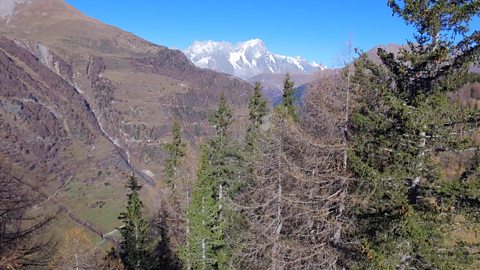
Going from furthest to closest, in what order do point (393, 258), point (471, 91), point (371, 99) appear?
point (471, 91) < point (371, 99) < point (393, 258)

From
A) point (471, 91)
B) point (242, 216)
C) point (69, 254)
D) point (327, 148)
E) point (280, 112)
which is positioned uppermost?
point (471, 91)

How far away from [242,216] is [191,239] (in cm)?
346

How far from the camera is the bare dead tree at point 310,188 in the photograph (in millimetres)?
16469

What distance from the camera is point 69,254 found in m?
34.2

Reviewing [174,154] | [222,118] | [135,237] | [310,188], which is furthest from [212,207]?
[174,154]

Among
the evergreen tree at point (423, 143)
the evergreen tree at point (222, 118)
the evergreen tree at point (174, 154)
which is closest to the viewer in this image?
the evergreen tree at point (423, 143)

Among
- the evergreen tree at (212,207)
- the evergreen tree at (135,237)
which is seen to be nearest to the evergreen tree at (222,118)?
the evergreen tree at (212,207)

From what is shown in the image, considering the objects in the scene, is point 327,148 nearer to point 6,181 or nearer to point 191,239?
point 6,181

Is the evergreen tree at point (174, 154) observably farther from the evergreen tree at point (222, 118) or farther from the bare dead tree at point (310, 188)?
the bare dead tree at point (310, 188)

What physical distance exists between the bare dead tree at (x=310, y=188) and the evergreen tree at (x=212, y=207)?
3.77m

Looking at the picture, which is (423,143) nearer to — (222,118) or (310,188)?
(310,188)

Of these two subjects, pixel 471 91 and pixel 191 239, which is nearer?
A: pixel 191 239

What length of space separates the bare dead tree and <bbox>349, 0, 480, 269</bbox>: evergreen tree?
3.59 meters

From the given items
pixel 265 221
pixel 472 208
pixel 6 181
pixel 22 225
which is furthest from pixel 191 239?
pixel 472 208
